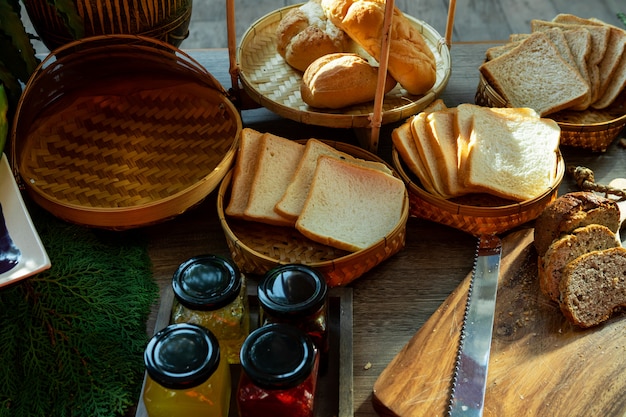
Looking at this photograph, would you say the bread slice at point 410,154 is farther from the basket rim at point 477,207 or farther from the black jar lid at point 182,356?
the black jar lid at point 182,356

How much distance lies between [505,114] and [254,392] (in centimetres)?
96

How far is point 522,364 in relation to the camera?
3.70 feet

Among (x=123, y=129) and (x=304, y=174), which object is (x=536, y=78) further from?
(x=123, y=129)

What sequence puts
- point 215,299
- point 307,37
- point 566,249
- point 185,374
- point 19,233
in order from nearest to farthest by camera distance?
point 185,374 → point 215,299 → point 19,233 → point 566,249 → point 307,37

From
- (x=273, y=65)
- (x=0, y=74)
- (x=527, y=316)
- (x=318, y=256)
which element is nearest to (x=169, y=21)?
(x=273, y=65)

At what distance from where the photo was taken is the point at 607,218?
1296 mm

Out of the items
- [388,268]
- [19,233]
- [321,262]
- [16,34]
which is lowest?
[388,268]

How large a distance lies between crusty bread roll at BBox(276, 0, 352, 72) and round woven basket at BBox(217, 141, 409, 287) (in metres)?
0.45

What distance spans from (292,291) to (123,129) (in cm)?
84

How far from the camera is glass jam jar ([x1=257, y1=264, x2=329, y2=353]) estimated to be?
933 millimetres

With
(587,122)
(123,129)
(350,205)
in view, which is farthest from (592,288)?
(123,129)

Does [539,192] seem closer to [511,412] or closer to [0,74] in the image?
[511,412]

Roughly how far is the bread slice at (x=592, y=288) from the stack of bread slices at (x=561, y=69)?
1.73ft

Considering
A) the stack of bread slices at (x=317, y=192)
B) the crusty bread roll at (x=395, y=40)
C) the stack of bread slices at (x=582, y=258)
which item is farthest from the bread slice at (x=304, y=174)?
the stack of bread slices at (x=582, y=258)
